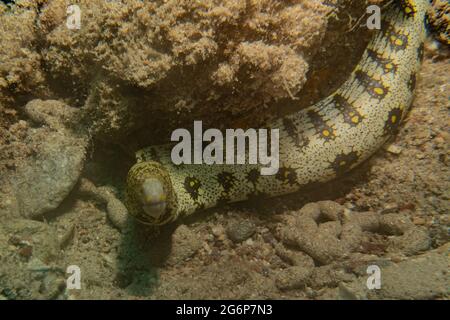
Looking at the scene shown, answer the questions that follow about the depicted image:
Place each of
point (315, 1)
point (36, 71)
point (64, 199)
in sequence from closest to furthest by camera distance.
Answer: point (315, 1) < point (36, 71) < point (64, 199)

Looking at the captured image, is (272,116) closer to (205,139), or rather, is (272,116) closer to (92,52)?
(205,139)

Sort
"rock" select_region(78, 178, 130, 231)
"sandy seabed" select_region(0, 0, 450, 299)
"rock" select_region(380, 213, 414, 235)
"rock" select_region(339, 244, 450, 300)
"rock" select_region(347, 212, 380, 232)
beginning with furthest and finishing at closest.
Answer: "rock" select_region(78, 178, 130, 231)
"rock" select_region(347, 212, 380, 232)
"rock" select_region(380, 213, 414, 235)
"sandy seabed" select_region(0, 0, 450, 299)
"rock" select_region(339, 244, 450, 300)

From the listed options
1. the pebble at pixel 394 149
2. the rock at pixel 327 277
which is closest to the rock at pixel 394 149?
the pebble at pixel 394 149

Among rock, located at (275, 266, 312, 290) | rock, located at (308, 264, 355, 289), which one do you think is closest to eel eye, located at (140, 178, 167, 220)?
rock, located at (275, 266, 312, 290)

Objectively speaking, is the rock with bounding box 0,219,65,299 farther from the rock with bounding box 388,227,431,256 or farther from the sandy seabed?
the rock with bounding box 388,227,431,256

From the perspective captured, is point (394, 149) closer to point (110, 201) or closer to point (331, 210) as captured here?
point (331, 210)

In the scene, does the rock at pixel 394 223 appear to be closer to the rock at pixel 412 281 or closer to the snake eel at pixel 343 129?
the rock at pixel 412 281

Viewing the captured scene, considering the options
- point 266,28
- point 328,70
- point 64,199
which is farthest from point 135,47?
point 328,70
